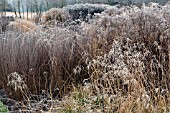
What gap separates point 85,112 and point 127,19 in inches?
84.7

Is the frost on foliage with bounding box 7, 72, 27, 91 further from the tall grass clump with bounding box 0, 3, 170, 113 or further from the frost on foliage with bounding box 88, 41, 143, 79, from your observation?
the frost on foliage with bounding box 88, 41, 143, 79

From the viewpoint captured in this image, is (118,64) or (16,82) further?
(16,82)

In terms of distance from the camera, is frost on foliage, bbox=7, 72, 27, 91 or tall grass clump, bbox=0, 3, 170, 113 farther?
tall grass clump, bbox=0, 3, 170, 113

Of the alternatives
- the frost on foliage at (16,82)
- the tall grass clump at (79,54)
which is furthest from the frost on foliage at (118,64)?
the frost on foliage at (16,82)

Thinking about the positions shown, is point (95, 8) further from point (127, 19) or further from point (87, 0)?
point (87, 0)

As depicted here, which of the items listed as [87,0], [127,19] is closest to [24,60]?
[127,19]

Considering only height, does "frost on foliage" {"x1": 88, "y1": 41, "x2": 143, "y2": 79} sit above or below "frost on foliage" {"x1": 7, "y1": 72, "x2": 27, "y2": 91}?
above

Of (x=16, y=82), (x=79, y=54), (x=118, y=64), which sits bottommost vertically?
(x=16, y=82)

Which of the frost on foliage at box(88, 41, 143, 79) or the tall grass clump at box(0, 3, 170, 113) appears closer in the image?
the frost on foliage at box(88, 41, 143, 79)

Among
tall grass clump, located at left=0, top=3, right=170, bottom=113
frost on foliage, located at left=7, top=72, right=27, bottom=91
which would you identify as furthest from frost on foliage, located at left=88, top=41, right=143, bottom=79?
frost on foliage, located at left=7, top=72, right=27, bottom=91

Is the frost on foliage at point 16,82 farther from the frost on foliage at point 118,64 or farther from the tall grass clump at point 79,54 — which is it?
the frost on foliage at point 118,64

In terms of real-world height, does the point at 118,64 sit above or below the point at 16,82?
above

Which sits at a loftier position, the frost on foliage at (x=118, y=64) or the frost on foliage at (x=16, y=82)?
the frost on foliage at (x=118, y=64)

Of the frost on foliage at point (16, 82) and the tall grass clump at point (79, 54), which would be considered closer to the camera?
the frost on foliage at point (16, 82)
